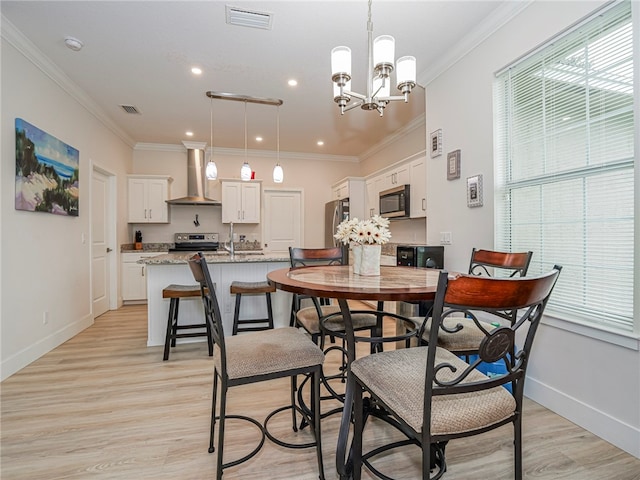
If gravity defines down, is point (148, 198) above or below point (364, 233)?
above

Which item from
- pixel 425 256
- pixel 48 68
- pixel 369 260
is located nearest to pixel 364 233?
pixel 369 260

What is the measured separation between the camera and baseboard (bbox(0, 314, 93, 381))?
2461mm

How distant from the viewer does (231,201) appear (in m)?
5.75

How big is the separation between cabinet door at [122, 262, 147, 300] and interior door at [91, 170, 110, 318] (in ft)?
1.01

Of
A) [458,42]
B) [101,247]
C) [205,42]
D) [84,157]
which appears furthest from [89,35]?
[458,42]

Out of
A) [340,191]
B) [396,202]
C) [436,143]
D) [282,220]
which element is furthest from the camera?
[282,220]

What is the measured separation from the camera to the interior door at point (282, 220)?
241 inches

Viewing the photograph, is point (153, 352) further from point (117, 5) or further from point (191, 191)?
point (191, 191)

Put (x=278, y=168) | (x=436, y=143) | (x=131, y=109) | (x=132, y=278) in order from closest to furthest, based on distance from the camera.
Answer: (x=436, y=143) → (x=278, y=168) → (x=131, y=109) → (x=132, y=278)

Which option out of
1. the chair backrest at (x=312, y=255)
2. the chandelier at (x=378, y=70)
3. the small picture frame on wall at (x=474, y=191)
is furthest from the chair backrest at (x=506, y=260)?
the chandelier at (x=378, y=70)

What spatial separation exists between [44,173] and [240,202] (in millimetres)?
3079

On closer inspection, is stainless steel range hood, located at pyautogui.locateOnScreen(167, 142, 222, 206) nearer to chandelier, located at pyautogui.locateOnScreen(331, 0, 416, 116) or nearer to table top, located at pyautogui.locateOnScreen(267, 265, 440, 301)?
chandelier, located at pyautogui.locateOnScreen(331, 0, 416, 116)

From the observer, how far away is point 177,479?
4.70ft

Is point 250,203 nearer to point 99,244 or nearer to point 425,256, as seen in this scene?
point 99,244
